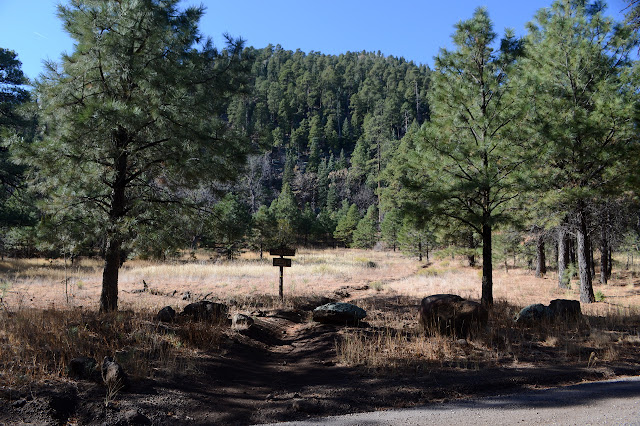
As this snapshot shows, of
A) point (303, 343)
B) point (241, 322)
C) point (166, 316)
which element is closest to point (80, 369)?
point (166, 316)

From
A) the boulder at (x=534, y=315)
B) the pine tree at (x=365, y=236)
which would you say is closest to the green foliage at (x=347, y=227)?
the pine tree at (x=365, y=236)

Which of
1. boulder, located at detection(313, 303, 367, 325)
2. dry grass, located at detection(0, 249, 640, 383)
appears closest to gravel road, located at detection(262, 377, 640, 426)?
dry grass, located at detection(0, 249, 640, 383)

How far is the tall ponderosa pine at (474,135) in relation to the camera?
32.3 feet

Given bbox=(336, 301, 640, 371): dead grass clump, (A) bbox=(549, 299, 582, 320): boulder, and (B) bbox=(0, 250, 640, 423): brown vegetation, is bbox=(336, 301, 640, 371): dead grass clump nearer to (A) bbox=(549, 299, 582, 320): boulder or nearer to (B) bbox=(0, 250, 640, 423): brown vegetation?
(B) bbox=(0, 250, 640, 423): brown vegetation

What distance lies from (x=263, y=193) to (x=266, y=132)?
7210 centimetres

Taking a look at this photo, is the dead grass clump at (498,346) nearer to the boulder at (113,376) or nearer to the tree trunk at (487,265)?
the tree trunk at (487,265)

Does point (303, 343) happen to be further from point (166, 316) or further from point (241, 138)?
point (241, 138)

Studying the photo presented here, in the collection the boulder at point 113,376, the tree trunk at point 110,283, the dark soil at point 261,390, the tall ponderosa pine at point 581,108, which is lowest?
the dark soil at point 261,390

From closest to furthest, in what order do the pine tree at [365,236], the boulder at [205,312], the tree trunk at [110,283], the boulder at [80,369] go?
the boulder at [80,369]
the tree trunk at [110,283]
the boulder at [205,312]
the pine tree at [365,236]

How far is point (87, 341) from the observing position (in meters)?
5.65

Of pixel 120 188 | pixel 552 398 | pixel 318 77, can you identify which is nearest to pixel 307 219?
pixel 120 188

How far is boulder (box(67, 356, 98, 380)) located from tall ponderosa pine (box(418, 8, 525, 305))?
26.9 ft

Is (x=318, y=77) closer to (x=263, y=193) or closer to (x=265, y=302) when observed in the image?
(x=263, y=193)

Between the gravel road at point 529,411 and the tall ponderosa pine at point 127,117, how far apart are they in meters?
5.47
